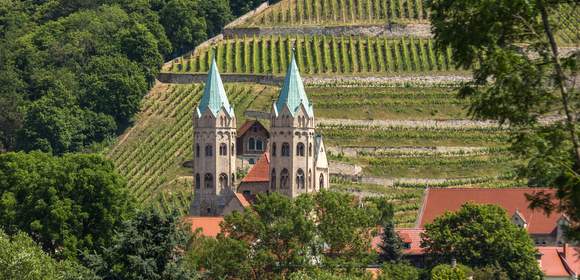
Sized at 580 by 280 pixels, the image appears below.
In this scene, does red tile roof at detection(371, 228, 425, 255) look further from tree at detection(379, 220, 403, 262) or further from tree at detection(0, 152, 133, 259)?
tree at detection(0, 152, 133, 259)

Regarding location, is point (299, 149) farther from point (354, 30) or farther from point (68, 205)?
point (354, 30)

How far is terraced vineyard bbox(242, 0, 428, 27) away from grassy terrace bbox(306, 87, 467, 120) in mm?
16965

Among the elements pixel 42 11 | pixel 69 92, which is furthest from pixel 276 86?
pixel 42 11

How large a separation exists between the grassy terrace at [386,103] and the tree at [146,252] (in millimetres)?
74836

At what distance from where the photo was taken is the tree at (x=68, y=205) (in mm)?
85000

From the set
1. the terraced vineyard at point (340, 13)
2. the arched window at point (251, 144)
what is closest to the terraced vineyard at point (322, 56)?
the terraced vineyard at point (340, 13)

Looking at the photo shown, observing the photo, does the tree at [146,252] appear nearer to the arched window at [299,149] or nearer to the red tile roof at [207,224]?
the red tile roof at [207,224]

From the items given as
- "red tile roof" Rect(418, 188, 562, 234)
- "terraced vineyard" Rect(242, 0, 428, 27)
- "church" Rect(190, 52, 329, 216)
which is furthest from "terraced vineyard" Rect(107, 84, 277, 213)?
"red tile roof" Rect(418, 188, 562, 234)

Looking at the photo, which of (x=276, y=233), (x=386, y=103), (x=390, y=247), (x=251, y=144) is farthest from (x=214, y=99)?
(x=386, y=103)

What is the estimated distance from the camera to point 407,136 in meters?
128

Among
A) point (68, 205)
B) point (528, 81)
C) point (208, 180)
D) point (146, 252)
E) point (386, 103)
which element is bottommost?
point (208, 180)

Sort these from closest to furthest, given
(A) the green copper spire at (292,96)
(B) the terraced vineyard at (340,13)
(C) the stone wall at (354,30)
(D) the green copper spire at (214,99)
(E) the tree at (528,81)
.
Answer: (E) the tree at (528,81) → (A) the green copper spire at (292,96) → (D) the green copper spire at (214,99) → (C) the stone wall at (354,30) → (B) the terraced vineyard at (340,13)

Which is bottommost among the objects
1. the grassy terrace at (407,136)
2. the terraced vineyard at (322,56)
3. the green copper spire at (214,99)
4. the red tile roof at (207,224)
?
the red tile roof at (207,224)

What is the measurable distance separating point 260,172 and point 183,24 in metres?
49.6
